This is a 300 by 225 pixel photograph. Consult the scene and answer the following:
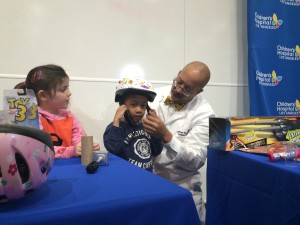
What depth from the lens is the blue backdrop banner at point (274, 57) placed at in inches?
80.7

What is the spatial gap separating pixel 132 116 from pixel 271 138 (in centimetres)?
57

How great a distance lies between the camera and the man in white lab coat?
136 cm

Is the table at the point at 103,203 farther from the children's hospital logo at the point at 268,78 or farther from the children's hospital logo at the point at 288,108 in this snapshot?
the children's hospital logo at the point at 288,108

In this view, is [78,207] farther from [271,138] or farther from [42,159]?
[271,138]

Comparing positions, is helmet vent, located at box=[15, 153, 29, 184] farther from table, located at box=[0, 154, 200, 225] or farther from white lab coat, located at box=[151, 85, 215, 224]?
white lab coat, located at box=[151, 85, 215, 224]

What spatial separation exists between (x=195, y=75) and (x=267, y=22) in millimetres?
1078

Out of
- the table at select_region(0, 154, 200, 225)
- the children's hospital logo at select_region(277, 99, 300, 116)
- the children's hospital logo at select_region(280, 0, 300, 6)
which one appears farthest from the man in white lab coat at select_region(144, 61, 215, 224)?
the children's hospital logo at select_region(280, 0, 300, 6)

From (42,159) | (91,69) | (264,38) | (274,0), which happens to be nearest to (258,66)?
(264,38)

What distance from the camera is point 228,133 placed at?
100 cm

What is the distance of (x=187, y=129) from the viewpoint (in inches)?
56.6

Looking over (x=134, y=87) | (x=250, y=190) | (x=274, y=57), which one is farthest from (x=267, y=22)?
(x=250, y=190)

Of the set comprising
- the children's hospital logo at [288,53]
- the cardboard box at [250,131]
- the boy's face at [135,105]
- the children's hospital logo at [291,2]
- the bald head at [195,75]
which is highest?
the children's hospital logo at [291,2]

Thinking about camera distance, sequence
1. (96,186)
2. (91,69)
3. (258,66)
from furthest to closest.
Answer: (258,66) < (91,69) < (96,186)

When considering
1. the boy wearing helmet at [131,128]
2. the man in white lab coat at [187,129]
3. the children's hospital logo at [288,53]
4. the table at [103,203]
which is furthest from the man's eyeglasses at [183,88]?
the children's hospital logo at [288,53]
